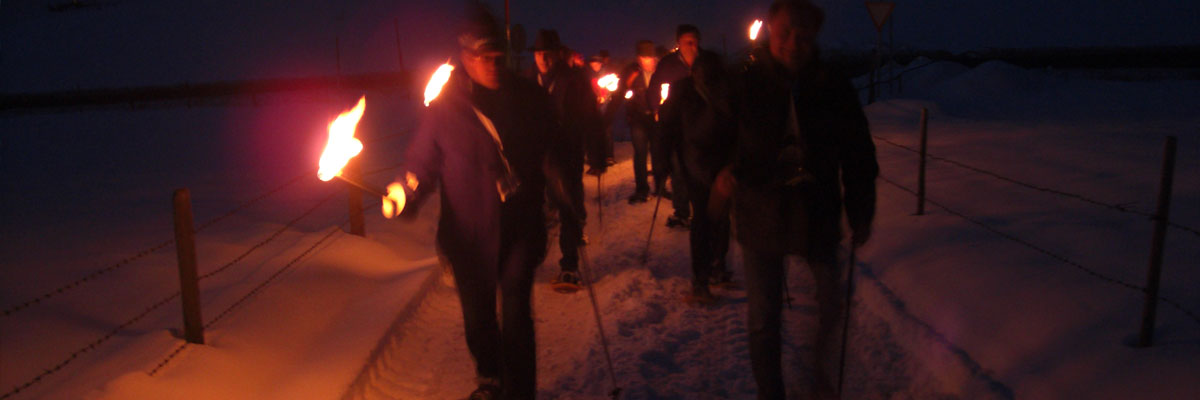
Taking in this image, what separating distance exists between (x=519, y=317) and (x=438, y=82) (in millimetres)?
1190

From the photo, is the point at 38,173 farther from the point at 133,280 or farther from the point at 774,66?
the point at 774,66

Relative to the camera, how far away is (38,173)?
17906 millimetres

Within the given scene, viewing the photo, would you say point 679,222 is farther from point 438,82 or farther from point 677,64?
point 438,82

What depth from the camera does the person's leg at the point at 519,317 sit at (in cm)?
403

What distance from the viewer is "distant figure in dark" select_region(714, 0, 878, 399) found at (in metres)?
3.33

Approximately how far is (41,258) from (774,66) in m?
8.04

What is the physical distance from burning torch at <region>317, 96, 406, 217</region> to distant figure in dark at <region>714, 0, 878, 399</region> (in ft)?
4.78

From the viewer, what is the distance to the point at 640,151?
9961 millimetres

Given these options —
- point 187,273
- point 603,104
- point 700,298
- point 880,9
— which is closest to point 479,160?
point 187,273

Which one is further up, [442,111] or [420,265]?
[442,111]

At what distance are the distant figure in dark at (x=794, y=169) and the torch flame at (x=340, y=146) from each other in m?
1.60

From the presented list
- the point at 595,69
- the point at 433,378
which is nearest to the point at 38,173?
the point at 595,69

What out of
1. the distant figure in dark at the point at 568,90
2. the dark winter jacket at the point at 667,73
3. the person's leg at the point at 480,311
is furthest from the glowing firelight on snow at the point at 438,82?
the distant figure in dark at the point at 568,90

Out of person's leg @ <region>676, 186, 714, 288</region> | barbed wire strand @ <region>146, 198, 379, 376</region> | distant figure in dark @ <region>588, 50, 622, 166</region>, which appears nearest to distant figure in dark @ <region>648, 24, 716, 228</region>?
person's leg @ <region>676, 186, 714, 288</region>
